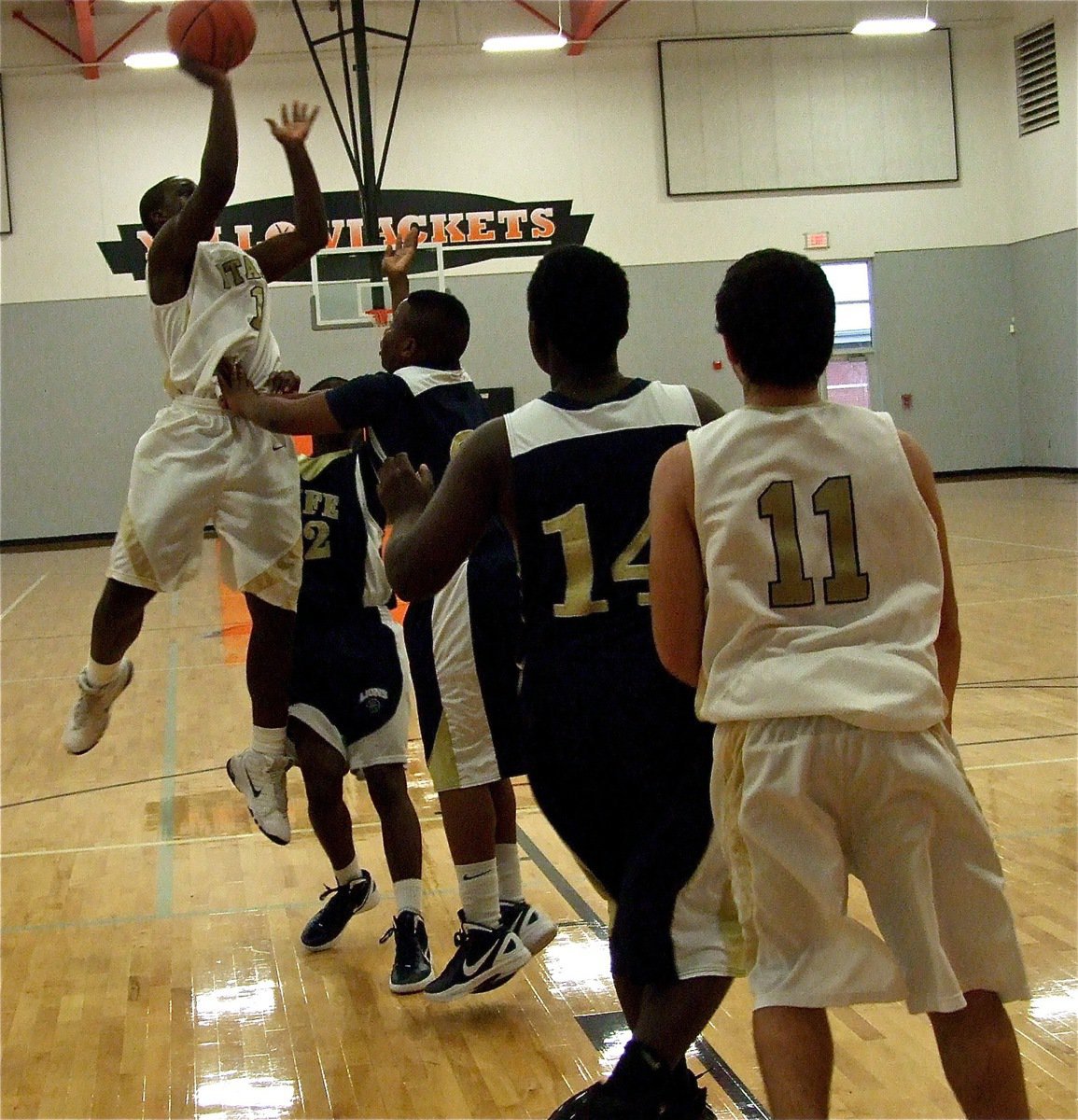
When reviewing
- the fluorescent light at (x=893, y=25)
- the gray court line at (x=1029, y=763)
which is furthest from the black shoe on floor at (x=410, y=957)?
the fluorescent light at (x=893, y=25)

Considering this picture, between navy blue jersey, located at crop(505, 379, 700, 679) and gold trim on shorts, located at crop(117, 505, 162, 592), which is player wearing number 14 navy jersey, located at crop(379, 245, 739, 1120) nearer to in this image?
navy blue jersey, located at crop(505, 379, 700, 679)

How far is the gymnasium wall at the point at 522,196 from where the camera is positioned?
60.8 ft

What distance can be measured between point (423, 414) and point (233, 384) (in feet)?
2.44

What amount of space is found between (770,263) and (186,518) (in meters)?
2.33

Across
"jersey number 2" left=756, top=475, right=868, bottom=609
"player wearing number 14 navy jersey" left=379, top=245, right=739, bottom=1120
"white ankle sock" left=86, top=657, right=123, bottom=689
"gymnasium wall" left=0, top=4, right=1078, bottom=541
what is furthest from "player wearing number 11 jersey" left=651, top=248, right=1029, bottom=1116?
"gymnasium wall" left=0, top=4, right=1078, bottom=541

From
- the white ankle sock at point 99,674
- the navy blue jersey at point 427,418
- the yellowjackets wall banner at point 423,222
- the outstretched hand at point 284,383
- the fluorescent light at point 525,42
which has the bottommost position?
the white ankle sock at point 99,674

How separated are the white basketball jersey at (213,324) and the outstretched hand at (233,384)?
3 centimetres

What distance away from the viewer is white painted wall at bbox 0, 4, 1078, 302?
18.5 m

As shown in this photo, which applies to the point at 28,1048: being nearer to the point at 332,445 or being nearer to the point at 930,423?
the point at 332,445

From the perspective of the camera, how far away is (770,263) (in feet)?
7.00

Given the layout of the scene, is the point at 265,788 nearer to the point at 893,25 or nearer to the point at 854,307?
the point at 893,25

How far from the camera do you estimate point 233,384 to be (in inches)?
153

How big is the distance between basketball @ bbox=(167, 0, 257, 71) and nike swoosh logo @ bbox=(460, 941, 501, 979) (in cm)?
248

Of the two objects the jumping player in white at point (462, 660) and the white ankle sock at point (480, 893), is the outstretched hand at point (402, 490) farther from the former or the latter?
the white ankle sock at point (480, 893)
